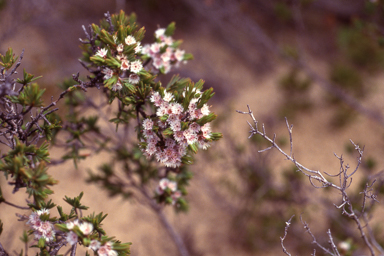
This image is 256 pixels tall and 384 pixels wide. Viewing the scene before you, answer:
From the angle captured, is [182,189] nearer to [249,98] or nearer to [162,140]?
[162,140]

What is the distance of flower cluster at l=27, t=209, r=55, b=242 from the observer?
59.7 inches

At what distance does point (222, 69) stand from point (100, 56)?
4216 mm

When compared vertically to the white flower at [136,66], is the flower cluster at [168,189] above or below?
below

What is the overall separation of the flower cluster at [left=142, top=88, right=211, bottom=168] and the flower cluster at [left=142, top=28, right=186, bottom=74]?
0.45 meters

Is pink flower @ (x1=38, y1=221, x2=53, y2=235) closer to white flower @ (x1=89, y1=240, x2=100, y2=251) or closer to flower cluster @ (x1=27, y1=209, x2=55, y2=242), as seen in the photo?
flower cluster @ (x1=27, y1=209, x2=55, y2=242)

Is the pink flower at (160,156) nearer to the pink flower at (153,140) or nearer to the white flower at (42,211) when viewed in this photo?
the pink flower at (153,140)

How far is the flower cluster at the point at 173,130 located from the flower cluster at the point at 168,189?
2.14ft

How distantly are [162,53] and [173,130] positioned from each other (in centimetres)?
75

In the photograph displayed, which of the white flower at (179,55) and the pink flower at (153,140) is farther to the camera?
the white flower at (179,55)

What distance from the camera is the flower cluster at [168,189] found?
2256mm

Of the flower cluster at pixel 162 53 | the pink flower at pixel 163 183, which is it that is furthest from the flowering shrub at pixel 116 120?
the pink flower at pixel 163 183

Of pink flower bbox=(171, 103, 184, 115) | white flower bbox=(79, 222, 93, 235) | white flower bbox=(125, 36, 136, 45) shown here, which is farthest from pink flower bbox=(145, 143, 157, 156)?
white flower bbox=(125, 36, 136, 45)

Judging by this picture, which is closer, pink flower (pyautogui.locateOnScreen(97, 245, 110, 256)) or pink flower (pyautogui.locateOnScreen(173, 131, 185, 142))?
pink flower (pyautogui.locateOnScreen(97, 245, 110, 256))

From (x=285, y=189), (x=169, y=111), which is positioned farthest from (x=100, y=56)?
(x=285, y=189)
